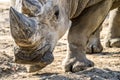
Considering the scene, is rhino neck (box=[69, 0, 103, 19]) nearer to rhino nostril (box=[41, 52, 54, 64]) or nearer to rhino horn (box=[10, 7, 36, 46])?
rhino nostril (box=[41, 52, 54, 64])

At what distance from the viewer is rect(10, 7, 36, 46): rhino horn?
361cm

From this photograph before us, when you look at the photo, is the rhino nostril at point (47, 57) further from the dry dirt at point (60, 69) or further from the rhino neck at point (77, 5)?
the rhino neck at point (77, 5)

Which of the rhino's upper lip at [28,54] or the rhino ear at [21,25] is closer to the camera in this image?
the rhino ear at [21,25]

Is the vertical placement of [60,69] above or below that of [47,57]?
below

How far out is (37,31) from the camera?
3.86 meters

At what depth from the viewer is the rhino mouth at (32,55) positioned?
4.01 meters

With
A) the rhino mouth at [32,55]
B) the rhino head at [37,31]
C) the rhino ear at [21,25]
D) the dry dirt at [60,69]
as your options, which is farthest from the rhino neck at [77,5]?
the rhino ear at [21,25]

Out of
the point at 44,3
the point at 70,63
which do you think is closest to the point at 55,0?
the point at 44,3

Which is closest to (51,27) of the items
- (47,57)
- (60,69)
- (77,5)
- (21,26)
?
(47,57)

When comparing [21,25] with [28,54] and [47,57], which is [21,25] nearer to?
[28,54]

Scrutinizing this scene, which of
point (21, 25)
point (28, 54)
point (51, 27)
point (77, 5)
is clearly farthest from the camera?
point (77, 5)

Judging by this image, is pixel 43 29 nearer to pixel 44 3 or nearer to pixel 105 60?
pixel 44 3

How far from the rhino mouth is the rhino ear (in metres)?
0.29

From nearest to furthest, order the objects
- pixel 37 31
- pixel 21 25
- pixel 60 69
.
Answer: pixel 21 25, pixel 37 31, pixel 60 69
